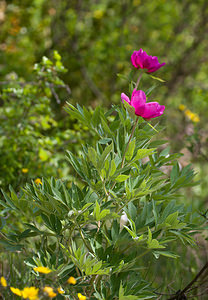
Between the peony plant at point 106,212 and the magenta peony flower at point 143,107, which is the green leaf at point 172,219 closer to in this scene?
the peony plant at point 106,212

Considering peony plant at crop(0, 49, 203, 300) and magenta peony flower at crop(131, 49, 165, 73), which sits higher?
magenta peony flower at crop(131, 49, 165, 73)

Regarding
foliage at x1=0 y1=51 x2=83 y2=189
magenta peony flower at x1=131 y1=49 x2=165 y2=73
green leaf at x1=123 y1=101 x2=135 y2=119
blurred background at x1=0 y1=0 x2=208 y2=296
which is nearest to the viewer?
green leaf at x1=123 y1=101 x2=135 y2=119

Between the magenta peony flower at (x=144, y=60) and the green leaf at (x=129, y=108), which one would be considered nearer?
the green leaf at (x=129, y=108)

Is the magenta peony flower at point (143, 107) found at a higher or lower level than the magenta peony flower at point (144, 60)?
lower

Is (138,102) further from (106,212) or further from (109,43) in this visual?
(109,43)

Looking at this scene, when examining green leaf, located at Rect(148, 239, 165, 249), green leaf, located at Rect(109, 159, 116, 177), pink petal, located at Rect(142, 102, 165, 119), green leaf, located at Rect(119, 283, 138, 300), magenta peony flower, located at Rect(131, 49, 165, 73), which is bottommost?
green leaf, located at Rect(119, 283, 138, 300)

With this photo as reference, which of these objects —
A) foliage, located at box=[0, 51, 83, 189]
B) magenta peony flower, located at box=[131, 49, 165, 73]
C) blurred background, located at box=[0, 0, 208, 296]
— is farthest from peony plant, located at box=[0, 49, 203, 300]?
blurred background, located at box=[0, 0, 208, 296]

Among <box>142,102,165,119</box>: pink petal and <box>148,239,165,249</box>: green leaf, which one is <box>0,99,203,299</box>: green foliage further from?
<box>142,102,165,119</box>: pink petal

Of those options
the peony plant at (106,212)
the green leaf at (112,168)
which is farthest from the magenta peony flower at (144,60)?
the green leaf at (112,168)

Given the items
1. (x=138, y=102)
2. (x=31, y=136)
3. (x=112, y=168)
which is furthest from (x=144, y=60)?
(x=31, y=136)

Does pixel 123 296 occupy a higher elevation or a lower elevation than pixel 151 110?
lower

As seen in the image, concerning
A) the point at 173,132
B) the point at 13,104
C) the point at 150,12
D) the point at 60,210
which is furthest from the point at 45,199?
the point at 150,12

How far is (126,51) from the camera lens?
3830 millimetres

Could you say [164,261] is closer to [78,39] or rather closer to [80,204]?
[80,204]
